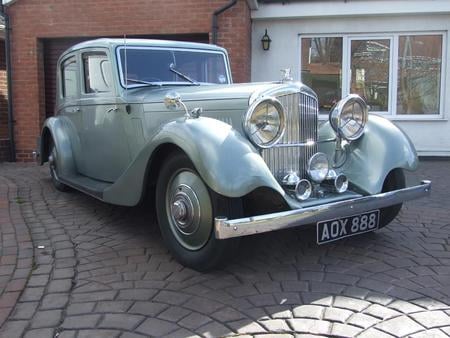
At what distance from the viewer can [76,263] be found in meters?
3.78

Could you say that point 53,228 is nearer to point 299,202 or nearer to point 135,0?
point 299,202

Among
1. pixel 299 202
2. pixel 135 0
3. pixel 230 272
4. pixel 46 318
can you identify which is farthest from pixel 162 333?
pixel 135 0

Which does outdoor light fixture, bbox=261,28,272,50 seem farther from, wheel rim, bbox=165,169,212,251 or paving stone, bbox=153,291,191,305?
paving stone, bbox=153,291,191,305

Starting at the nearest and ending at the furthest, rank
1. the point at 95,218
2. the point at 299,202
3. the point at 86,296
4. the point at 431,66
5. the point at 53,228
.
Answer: the point at 86,296 < the point at 299,202 < the point at 53,228 < the point at 95,218 < the point at 431,66

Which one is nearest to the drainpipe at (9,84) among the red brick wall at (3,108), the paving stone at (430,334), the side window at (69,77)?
the red brick wall at (3,108)

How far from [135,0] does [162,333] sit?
24.2 ft

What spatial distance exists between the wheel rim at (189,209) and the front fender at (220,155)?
24cm

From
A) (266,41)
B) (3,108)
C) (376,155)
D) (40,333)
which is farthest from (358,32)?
(40,333)

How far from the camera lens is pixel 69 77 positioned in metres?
5.91

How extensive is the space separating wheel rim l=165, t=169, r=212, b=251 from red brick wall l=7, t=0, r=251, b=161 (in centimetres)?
542

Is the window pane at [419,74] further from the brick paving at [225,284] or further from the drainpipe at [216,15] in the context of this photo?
the brick paving at [225,284]

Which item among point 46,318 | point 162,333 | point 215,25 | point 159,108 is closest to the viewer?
point 162,333

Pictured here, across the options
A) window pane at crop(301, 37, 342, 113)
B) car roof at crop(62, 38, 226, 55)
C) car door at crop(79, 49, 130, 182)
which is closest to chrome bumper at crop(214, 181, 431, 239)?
car door at crop(79, 49, 130, 182)

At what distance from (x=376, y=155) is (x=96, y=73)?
2.85 meters
